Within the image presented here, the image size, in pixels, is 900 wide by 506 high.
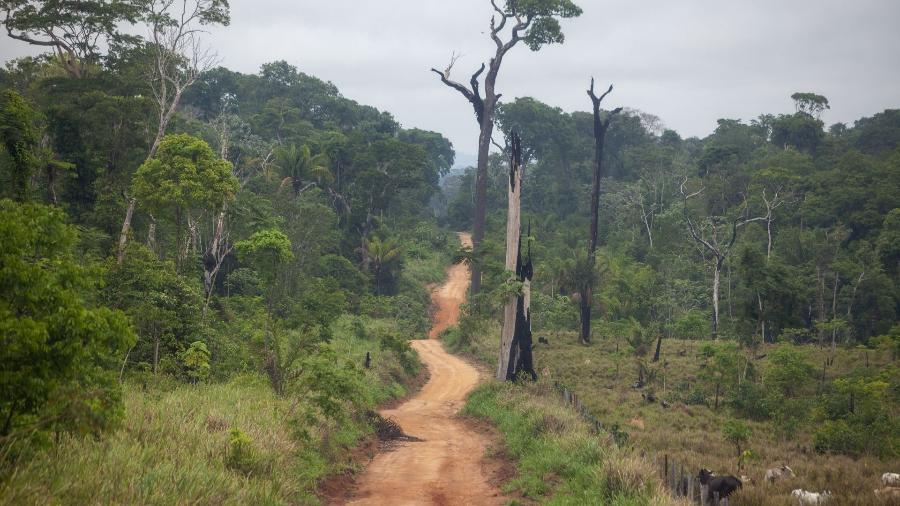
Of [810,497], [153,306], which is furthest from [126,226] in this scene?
[810,497]

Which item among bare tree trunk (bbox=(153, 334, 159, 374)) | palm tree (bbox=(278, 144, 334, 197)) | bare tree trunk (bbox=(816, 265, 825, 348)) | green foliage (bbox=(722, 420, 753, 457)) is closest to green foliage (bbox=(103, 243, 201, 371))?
bare tree trunk (bbox=(153, 334, 159, 374))

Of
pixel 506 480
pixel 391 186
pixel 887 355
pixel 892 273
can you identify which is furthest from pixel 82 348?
pixel 391 186

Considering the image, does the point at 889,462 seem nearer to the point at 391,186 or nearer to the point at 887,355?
the point at 887,355

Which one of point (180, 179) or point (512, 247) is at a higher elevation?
point (180, 179)

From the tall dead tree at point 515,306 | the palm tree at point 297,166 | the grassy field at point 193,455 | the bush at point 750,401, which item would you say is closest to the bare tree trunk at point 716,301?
the bush at point 750,401

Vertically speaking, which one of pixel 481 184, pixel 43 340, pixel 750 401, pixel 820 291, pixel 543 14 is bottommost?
pixel 750 401

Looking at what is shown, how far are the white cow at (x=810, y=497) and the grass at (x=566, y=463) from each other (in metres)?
Result: 3.12

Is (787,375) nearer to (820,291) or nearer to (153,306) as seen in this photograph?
(820,291)

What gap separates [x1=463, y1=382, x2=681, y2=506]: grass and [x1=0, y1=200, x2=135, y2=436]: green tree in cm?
655

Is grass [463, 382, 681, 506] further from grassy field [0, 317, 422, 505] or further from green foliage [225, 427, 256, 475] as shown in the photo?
green foliage [225, 427, 256, 475]

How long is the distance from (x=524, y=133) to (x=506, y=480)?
5643cm

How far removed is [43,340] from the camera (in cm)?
585

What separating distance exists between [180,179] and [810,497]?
1692 centimetres

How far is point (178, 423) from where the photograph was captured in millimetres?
9211
